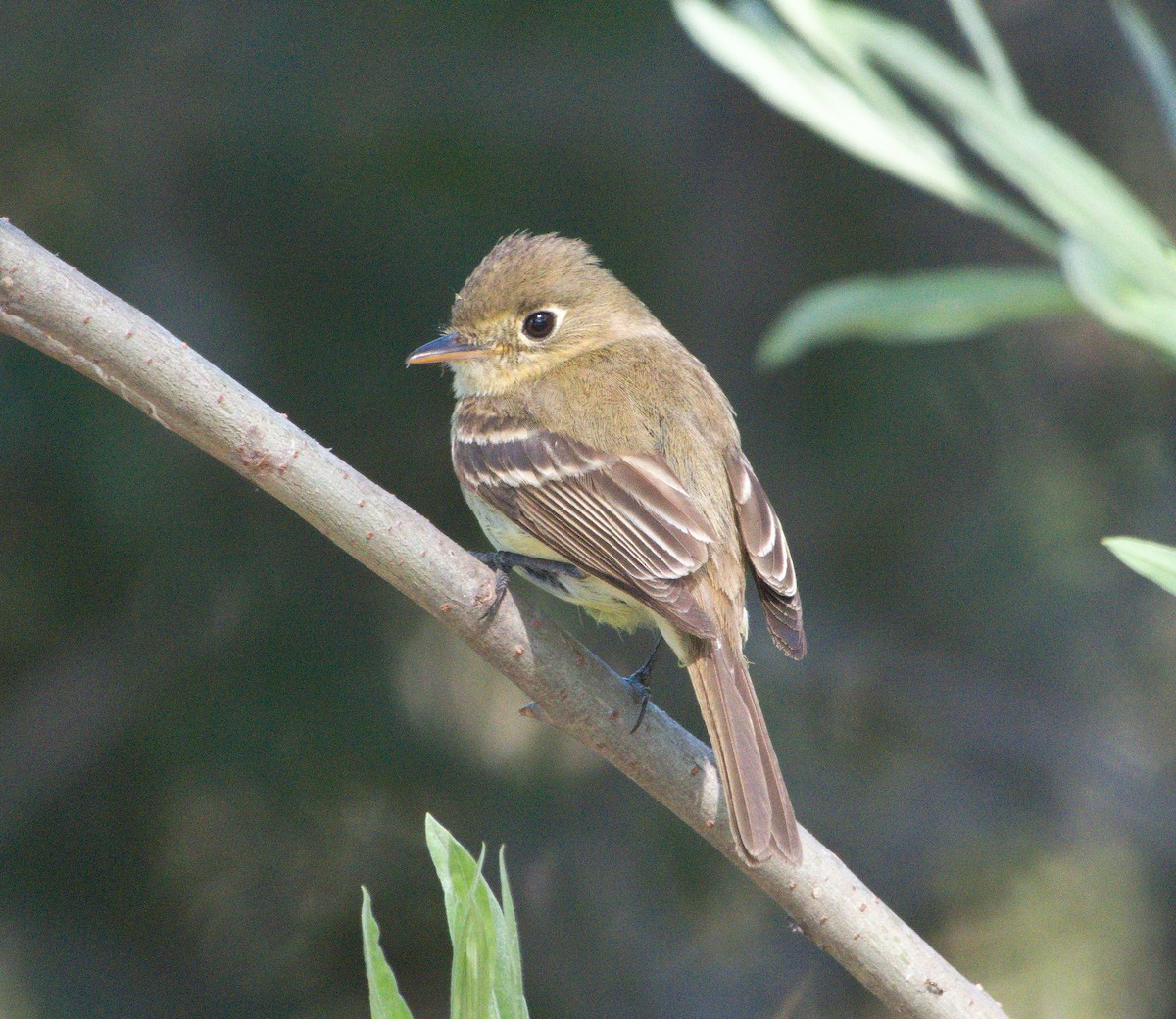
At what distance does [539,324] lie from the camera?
3.34m

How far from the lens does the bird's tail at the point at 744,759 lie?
215 centimetres

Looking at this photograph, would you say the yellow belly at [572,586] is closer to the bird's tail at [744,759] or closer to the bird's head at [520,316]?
the bird's tail at [744,759]

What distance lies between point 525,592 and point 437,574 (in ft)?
5.93

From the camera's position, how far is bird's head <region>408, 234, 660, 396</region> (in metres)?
3.29

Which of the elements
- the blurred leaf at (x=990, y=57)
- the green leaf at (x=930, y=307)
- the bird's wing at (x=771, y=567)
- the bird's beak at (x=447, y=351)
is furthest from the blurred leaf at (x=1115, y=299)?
the bird's beak at (x=447, y=351)

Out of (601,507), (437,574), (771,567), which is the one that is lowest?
(437,574)

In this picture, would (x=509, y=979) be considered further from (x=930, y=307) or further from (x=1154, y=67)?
(x=1154, y=67)

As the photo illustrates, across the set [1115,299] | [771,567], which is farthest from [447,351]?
[1115,299]

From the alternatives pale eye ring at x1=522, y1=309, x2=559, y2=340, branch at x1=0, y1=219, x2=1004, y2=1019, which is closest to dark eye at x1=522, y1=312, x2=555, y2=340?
pale eye ring at x1=522, y1=309, x2=559, y2=340

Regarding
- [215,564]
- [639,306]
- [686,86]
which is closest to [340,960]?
[215,564]

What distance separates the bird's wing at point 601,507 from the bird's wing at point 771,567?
0.45ft

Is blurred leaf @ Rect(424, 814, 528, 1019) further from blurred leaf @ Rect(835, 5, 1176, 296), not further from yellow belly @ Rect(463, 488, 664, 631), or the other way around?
yellow belly @ Rect(463, 488, 664, 631)

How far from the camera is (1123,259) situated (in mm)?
1647

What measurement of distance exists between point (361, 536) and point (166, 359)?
1.15ft
